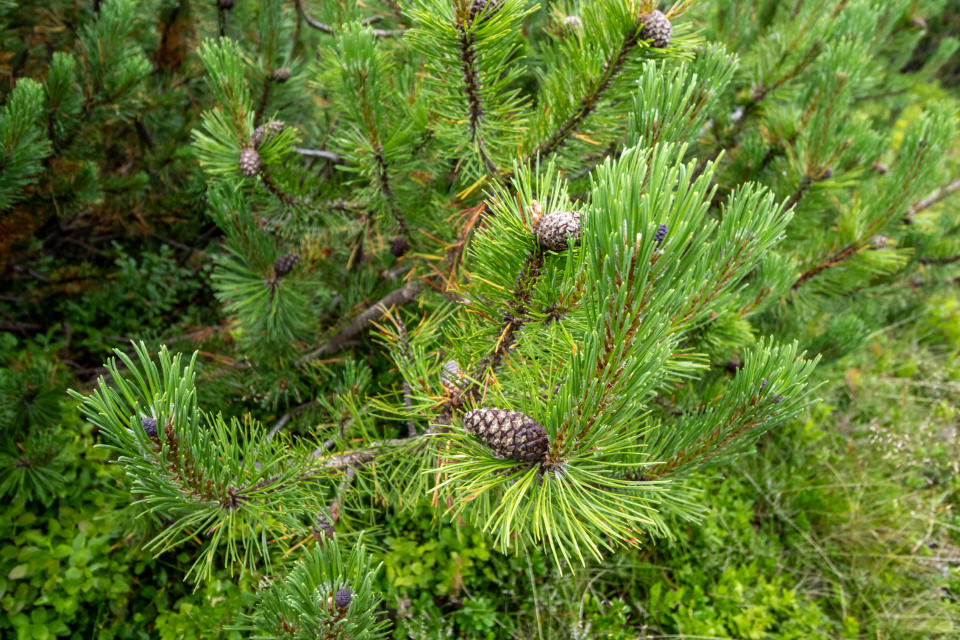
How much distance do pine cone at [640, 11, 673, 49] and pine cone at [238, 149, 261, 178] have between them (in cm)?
91

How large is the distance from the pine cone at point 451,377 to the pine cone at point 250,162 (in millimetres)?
679

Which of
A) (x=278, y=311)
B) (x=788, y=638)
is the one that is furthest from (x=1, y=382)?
(x=788, y=638)

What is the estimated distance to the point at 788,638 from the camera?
6.86 feet

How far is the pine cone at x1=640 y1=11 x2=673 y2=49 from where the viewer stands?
1.01 m

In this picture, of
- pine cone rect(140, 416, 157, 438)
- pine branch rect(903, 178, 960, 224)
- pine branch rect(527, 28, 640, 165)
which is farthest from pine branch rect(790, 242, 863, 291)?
pine cone rect(140, 416, 157, 438)

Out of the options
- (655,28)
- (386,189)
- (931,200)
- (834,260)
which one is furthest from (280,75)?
(931,200)

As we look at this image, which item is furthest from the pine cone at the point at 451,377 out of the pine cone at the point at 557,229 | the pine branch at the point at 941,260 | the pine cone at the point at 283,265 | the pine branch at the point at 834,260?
the pine branch at the point at 941,260

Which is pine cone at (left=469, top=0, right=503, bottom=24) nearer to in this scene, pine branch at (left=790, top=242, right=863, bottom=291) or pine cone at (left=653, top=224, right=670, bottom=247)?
pine cone at (left=653, top=224, right=670, bottom=247)

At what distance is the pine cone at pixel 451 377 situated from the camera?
1077 mm

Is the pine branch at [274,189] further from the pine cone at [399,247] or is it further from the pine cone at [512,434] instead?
the pine cone at [512,434]

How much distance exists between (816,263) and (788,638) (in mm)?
1488

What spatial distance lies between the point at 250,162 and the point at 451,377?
73cm

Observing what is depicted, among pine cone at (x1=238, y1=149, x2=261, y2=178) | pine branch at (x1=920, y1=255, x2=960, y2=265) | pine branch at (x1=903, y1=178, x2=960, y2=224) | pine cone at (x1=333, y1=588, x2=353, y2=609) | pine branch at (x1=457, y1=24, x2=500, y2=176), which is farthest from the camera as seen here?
pine branch at (x1=920, y1=255, x2=960, y2=265)

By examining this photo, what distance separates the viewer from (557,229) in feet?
2.64
